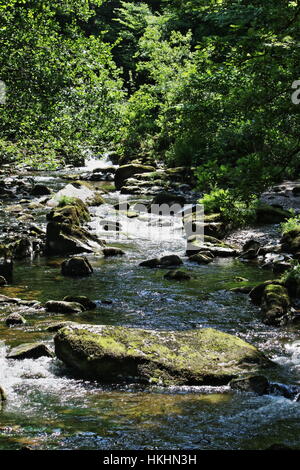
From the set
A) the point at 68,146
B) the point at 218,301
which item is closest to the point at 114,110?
the point at 68,146

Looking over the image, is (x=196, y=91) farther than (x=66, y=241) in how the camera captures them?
No

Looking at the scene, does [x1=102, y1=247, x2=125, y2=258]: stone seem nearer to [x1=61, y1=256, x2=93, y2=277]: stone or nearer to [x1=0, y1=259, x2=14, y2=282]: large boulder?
[x1=61, y1=256, x2=93, y2=277]: stone

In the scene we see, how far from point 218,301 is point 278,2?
579 centimetres

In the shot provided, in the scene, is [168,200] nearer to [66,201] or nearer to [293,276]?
[66,201]

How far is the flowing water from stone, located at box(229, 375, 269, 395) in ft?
0.38

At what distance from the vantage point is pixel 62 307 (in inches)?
350

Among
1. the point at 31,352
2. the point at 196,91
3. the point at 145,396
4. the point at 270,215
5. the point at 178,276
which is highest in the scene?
the point at 196,91

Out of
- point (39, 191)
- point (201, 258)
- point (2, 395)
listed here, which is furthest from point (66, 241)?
point (39, 191)

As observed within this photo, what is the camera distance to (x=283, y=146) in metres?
6.25

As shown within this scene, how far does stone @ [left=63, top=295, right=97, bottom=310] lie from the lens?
9.22 metres

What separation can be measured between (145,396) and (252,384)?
1.29 m

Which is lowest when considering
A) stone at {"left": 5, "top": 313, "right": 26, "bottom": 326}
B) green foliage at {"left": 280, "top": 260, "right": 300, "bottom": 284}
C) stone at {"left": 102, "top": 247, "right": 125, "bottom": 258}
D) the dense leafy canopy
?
stone at {"left": 5, "top": 313, "right": 26, "bottom": 326}

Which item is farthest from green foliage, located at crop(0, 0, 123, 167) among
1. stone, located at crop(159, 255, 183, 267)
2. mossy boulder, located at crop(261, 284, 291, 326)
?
mossy boulder, located at crop(261, 284, 291, 326)

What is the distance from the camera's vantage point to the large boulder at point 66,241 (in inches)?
547
